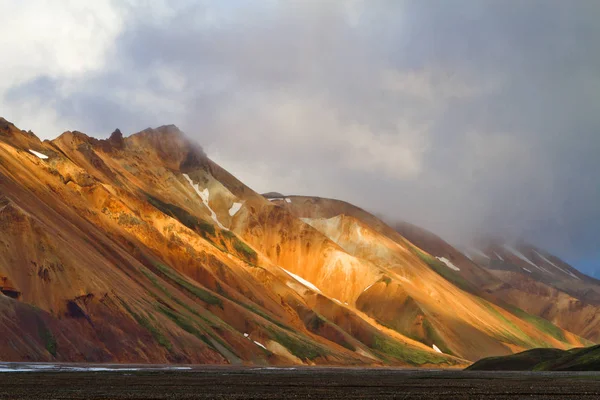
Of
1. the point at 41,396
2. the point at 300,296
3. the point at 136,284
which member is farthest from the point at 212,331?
the point at 41,396

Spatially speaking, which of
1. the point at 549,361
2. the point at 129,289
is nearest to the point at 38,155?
the point at 129,289

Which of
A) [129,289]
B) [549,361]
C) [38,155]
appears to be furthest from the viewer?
[38,155]

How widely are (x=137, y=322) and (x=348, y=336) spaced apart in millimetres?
72553

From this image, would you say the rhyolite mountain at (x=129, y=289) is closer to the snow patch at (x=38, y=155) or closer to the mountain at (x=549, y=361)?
the snow patch at (x=38, y=155)

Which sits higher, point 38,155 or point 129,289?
point 38,155

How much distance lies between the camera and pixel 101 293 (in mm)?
112375

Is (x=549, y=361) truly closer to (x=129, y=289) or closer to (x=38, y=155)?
(x=129, y=289)

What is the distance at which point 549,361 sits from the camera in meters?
103

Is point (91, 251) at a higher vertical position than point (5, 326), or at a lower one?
higher

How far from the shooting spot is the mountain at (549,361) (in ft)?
288

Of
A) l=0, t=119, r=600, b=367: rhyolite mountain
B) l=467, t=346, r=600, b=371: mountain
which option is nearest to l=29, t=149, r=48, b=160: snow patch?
l=0, t=119, r=600, b=367: rhyolite mountain

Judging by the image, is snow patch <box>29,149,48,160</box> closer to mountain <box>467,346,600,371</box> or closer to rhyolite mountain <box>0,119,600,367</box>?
rhyolite mountain <box>0,119,600,367</box>

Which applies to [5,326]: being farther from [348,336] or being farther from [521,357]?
[348,336]

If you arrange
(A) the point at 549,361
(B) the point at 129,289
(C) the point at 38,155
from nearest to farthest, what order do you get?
(A) the point at 549,361 → (B) the point at 129,289 → (C) the point at 38,155
